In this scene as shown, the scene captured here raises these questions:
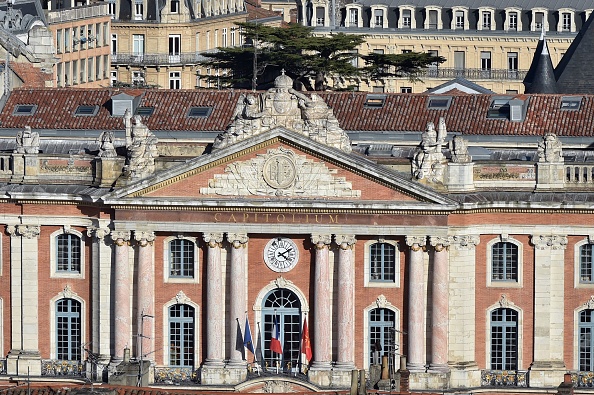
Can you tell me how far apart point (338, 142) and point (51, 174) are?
46.0 feet

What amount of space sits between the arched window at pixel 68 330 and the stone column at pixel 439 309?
16856 mm

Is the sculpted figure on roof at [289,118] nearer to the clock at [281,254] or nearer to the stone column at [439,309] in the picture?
the clock at [281,254]

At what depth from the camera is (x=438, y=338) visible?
527ft

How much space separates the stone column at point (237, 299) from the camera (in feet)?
527

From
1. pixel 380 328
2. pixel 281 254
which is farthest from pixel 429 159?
pixel 380 328

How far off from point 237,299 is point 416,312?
831cm

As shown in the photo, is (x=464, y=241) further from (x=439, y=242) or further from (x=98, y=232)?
(x=98, y=232)

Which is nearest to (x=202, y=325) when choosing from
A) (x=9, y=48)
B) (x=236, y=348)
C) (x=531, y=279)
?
(x=236, y=348)

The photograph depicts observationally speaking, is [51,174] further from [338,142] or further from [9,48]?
[9,48]

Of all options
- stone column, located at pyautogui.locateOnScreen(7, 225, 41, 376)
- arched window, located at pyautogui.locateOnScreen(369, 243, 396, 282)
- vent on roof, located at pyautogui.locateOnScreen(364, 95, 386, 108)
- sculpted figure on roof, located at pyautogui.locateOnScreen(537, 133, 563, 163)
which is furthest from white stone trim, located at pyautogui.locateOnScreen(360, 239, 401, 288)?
vent on roof, located at pyautogui.locateOnScreen(364, 95, 386, 108)

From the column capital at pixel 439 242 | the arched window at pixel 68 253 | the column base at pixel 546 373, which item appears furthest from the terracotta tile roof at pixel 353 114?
the column base at pixel 546 373

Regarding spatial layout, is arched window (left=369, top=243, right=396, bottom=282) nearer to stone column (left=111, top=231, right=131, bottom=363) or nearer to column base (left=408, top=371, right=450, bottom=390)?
column base (left=408, top=371, right=450, bottom=390)

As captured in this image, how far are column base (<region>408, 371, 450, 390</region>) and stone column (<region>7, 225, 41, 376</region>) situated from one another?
58.6ft

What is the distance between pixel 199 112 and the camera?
175m
